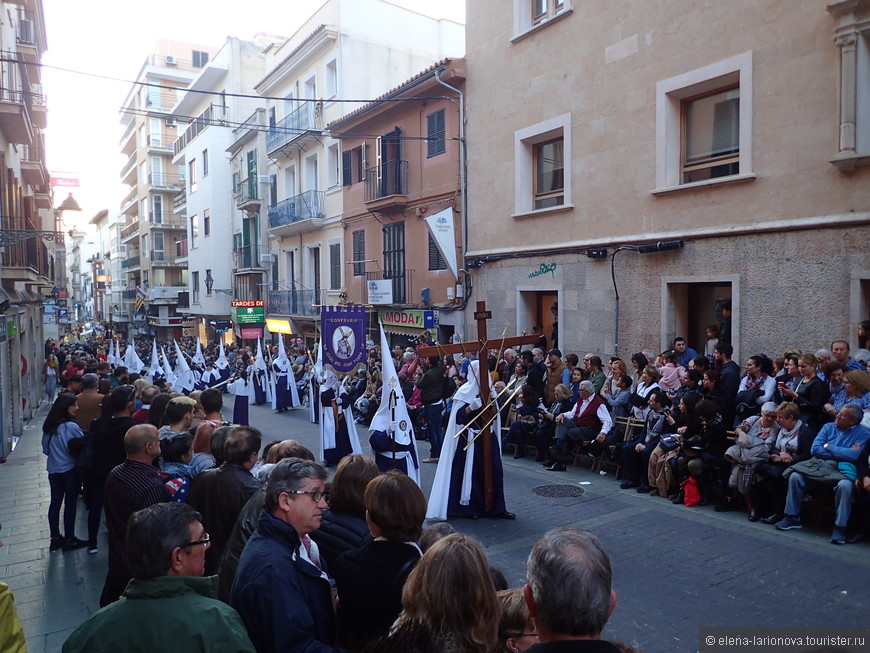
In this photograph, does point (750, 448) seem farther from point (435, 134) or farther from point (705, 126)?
point (435, 134)

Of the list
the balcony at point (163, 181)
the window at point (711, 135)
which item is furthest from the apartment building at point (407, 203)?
the balcony at point (163, 181)

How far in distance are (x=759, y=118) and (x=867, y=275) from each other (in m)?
3.07

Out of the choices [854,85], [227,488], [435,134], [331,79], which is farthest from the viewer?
[331,79]

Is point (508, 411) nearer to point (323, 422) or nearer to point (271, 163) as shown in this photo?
point (323, 422)

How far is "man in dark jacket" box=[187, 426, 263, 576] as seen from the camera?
4145 millimetres

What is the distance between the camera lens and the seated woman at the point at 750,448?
7582 mm

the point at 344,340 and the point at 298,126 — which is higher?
the point at 298,126

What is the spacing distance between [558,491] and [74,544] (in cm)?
603

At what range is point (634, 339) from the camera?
12875mm

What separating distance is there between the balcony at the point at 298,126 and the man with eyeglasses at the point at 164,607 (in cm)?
2367

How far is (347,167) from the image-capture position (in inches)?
932

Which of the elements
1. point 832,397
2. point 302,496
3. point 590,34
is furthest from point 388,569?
point 590,34

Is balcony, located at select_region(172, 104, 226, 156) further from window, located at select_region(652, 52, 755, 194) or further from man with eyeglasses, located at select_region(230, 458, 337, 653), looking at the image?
man with eyeglasses, located at select_region(230, 458, 337, 653)

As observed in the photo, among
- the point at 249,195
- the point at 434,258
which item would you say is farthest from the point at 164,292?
the point at 434,258
